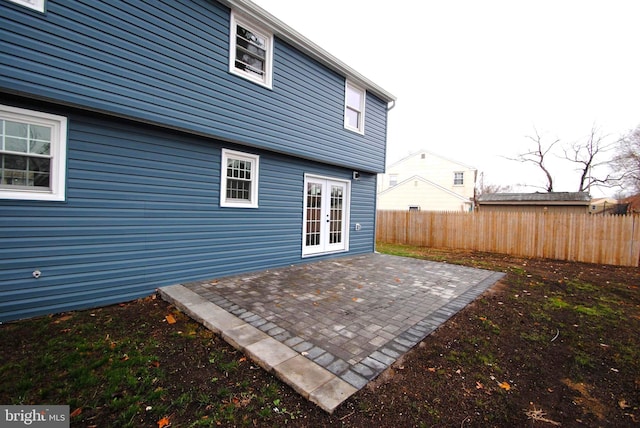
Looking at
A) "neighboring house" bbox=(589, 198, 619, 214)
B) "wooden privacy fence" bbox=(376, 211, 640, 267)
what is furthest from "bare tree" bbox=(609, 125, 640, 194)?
"wooden privacy fence" bbox=(376, 211, 640, 267)

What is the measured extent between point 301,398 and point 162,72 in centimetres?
487

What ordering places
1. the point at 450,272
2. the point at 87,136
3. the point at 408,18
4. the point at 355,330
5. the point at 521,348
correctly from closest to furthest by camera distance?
the point at 521,348, the point at 355,330, the point at 87,136, the point at 450,272, the point at 408,18

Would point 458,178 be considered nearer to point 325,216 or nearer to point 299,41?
point 325,216

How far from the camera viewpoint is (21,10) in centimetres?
317

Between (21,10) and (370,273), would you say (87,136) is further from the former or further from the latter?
(370,273)

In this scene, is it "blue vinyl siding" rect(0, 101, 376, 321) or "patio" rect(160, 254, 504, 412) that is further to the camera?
"blue vinyl siding" rect(0, 101, 376, 321)

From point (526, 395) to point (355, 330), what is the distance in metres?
1.64

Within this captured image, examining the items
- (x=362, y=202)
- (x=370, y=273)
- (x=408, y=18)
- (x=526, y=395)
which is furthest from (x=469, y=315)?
(x=408, y=18)

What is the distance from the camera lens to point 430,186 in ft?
75.5

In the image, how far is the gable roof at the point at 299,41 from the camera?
5014 mm

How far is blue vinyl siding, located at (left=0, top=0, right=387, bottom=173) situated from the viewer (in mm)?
3287

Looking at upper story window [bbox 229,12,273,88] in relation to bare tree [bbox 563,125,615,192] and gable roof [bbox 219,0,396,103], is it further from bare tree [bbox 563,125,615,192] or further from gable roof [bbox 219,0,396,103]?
bare tree [bbox 563,125,615,192]

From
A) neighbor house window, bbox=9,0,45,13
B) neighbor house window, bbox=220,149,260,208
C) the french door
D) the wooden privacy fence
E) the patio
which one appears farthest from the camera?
the wooden privacy fence

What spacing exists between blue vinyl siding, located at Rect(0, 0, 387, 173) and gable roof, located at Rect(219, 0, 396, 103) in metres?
0.17
